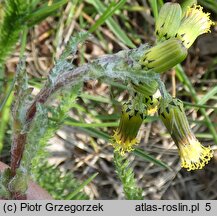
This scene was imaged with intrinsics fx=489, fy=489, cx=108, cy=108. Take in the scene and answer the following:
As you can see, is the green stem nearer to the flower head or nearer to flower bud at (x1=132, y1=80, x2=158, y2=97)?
the flower head

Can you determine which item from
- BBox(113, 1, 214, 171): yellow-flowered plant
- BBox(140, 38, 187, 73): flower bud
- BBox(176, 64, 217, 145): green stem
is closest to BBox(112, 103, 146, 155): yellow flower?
BBox(113, 1, 214, 171): yellow-flowered plant

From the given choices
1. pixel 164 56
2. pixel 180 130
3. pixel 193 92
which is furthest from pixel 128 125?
pixel 193 92

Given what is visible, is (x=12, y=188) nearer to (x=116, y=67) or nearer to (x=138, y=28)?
(x=116, y=67)

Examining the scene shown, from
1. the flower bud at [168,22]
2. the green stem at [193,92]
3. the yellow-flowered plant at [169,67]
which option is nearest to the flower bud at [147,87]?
the yellow-flowered plant at [169,67]

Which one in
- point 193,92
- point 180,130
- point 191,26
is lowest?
point 193,92

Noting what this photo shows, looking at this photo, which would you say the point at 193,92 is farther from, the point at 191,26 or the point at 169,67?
the point at 169,67

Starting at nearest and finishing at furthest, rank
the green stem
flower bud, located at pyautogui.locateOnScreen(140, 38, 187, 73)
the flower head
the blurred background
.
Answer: flower bud, located at pyautogui.locateOnScreen(140, 38, 187, 73) → the flower head → the green stem → the blurred background

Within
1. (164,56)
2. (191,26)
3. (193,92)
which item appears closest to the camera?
(164,56)
